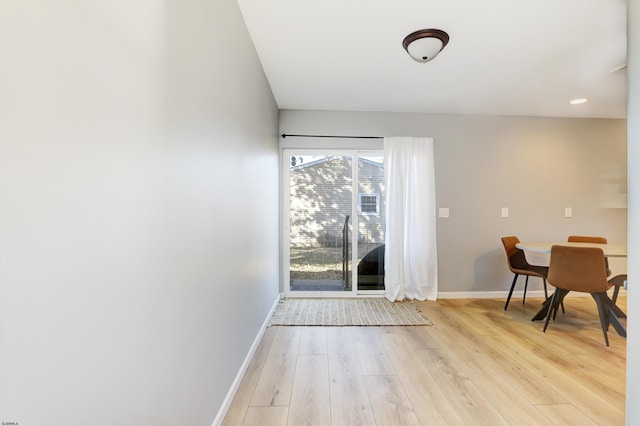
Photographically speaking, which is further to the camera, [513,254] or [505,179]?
[505,179]

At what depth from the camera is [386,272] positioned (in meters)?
3.59

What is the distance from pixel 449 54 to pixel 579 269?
2188 millimetres

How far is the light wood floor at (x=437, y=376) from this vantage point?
1.56m

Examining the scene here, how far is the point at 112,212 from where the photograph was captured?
712mm

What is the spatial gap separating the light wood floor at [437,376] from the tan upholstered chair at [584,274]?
0.27 meters

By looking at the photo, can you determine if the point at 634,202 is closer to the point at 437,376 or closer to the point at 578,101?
the point at 437,376

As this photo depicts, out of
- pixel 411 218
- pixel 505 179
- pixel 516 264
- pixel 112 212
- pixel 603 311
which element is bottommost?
pixel 603 311

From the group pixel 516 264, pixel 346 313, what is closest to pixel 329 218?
pixel 346 313

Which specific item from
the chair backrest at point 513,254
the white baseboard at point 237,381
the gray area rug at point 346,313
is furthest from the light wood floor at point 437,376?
the chair backrest at point 513,254

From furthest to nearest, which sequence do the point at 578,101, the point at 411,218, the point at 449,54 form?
the point at 411,218 → the point at 578,101 → the point at 449,54

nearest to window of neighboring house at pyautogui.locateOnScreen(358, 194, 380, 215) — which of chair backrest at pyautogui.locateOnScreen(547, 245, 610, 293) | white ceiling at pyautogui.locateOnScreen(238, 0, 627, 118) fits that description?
white ceiling at pyautogui.locateOnScreen(238, 0, 627, 118)

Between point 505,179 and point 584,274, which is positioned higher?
point 505,179

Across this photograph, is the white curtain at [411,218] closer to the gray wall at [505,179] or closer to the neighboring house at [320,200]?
the gray wall at [505,179]

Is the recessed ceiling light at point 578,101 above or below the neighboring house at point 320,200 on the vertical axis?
above
